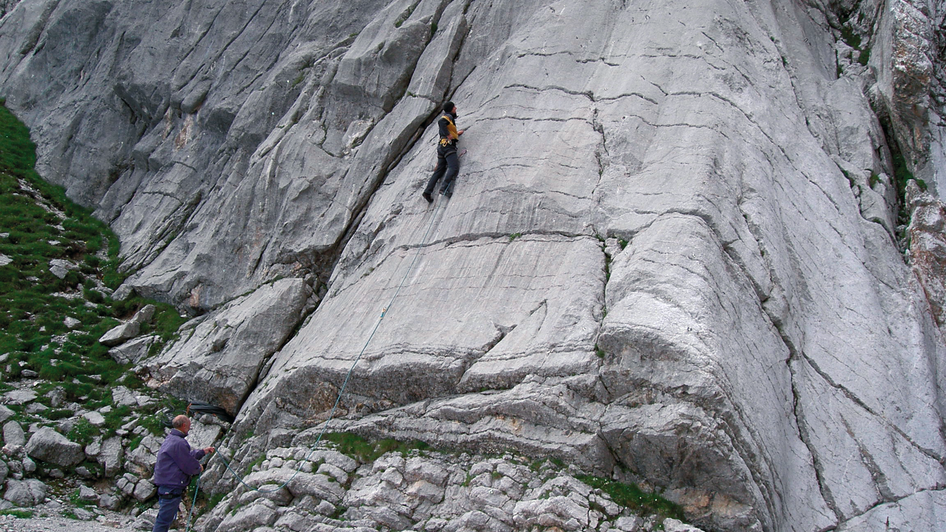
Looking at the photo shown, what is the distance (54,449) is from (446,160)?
1093cm

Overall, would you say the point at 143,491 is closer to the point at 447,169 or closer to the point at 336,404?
the point at 336,404

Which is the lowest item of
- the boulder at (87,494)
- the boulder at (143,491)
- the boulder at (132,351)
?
the boulder at (143,491)

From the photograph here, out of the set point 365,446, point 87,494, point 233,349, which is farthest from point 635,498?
point 87,494

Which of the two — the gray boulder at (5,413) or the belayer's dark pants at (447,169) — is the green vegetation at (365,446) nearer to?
the belayer's dark pants at (447,169)

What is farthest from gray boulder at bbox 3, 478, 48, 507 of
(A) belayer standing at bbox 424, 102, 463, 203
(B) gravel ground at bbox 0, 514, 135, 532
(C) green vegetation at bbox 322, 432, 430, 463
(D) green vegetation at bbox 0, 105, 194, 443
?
(A) belayer standing at bbox 424, 102, 463, 203

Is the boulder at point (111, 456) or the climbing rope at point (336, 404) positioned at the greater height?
the climbing rope at point (336, 404)

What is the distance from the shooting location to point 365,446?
41.0 feet

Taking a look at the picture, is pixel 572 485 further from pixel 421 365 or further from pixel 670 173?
pixel 670 173

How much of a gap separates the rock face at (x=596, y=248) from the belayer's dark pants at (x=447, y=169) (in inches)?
17.3

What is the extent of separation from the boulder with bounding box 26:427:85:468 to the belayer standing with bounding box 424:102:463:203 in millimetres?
9762

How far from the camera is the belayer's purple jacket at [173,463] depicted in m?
12.0

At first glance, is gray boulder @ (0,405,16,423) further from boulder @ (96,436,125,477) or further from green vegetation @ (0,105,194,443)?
boulder @ (96,436,125,477)

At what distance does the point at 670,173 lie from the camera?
13570 mm

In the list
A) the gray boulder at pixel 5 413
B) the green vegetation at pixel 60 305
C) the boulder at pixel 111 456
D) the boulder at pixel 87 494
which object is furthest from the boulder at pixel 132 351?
the boulder at pixel 87 494
